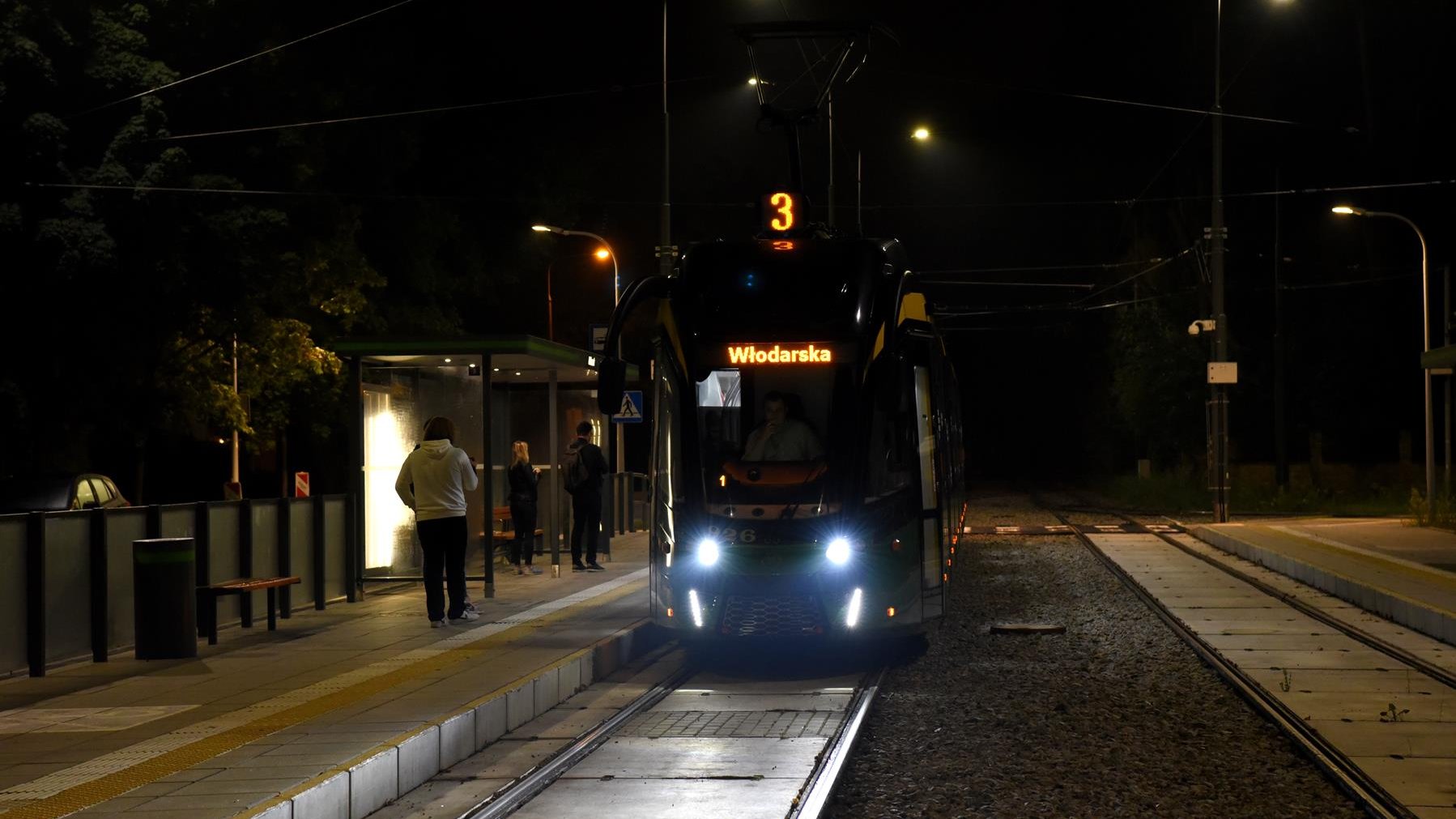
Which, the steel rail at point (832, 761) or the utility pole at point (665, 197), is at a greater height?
the utility pole at point (665, 197)

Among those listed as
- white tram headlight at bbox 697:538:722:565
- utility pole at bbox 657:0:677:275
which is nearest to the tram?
white tram headlight at bbox 697:538:722:565

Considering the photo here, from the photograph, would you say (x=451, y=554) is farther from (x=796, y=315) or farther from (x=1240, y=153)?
(x=1240, y=153)

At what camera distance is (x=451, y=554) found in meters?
14.2

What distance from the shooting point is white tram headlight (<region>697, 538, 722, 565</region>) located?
12516 mm

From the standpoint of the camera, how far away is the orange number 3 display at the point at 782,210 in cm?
1775

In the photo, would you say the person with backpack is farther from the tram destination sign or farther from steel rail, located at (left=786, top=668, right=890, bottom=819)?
steel rail, located at (left=786, top=668, right=890, bottom=819)

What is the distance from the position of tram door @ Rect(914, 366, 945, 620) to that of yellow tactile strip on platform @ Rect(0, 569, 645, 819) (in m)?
3.26

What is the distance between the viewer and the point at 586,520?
20.9 metres

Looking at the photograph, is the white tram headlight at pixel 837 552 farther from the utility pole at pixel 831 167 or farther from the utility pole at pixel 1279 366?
the utility pole at pixel 1279 366

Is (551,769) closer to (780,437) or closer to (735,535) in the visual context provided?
(735,535)

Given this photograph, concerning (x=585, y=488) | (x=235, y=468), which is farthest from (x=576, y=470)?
(x=235, y=468)

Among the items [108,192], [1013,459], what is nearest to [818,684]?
[108,192]

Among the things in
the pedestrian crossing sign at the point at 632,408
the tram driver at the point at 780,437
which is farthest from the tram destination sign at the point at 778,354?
the pedestrian crossing sign at the point at 632,408

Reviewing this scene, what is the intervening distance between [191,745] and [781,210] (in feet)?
35.2
